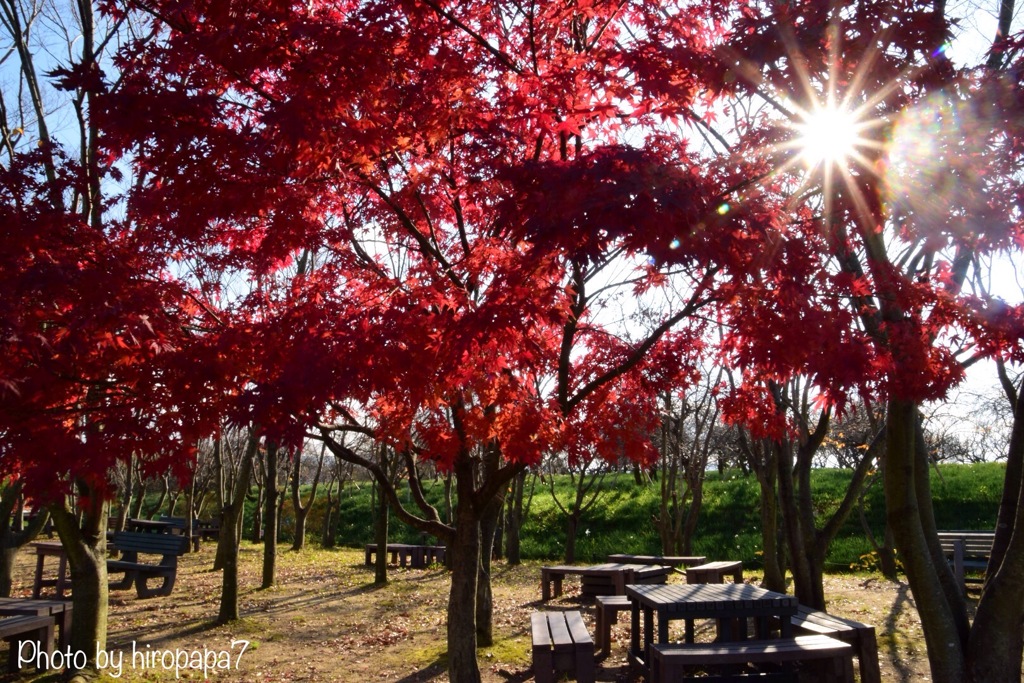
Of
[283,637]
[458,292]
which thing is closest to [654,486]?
[283,637]

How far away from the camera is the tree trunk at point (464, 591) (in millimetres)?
5930

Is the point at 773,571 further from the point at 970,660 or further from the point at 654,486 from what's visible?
the point at 654,486

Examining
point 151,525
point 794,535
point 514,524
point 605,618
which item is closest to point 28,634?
point 605,618

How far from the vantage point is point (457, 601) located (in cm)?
602

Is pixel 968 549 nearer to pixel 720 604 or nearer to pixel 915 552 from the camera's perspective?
pixel 720 604

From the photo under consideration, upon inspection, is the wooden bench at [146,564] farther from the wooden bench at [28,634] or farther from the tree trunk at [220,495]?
the wooden bench at [28,634]

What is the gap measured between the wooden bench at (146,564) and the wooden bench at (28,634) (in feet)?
13.0

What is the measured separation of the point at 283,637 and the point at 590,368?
5364 millimetres

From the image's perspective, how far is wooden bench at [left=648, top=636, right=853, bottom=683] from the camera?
17.0 feet

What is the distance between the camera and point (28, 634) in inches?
279

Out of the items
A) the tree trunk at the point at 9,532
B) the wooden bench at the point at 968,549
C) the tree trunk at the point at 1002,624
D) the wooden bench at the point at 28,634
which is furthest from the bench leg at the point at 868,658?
the tree trunk at the point at 9,532

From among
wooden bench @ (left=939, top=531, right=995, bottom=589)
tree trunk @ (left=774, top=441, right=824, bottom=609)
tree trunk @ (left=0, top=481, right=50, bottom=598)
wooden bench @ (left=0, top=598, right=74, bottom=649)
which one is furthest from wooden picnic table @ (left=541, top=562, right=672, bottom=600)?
tree trunk @ (left=0, top=481, right=50, bottom=598)

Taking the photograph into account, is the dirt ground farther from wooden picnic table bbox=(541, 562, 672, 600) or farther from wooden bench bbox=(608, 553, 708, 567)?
wooden bench bbox=(608, 553, 708, 567)

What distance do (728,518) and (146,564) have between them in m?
14.9
